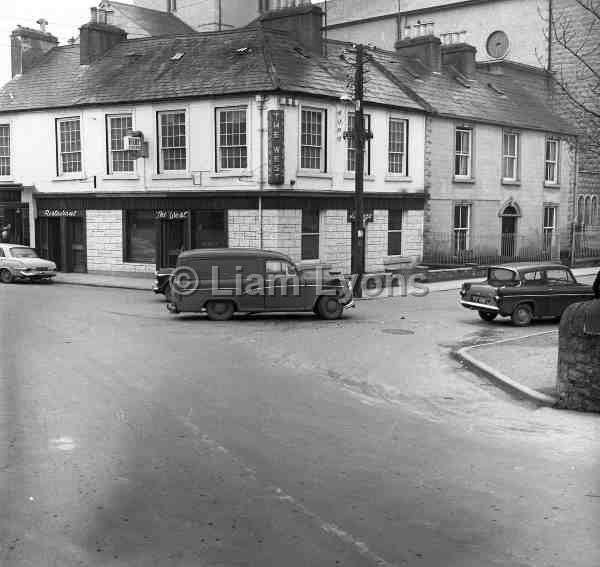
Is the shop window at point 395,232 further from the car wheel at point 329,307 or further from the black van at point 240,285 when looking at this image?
the black van at point 240,285

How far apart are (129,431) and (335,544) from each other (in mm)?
3920

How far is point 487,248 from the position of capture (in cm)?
3666

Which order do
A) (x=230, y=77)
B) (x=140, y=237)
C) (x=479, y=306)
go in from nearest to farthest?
(x=479, y=306) → (x=230, y=77) → (x=140, y=237)

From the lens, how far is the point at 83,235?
105ft

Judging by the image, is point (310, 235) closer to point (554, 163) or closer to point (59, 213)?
point (59, 213)

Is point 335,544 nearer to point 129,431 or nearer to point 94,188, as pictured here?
point 129,431

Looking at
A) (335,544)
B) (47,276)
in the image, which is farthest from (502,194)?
(335,544)

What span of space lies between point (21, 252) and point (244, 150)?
9.50 metres

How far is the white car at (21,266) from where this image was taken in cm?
2792

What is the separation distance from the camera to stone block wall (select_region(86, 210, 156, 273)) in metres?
30.7

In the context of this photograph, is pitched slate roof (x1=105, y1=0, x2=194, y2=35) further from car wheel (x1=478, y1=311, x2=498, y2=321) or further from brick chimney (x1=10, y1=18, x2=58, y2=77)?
car wheel (x1=478, y1=311, x2=498, y2=321)

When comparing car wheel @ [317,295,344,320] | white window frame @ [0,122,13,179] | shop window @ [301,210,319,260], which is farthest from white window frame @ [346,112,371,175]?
white window frame @ [0,122,13,179]

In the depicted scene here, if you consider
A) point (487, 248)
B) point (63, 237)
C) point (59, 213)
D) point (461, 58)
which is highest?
point (461, 58)

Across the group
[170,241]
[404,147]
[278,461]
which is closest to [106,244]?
[170,241]
